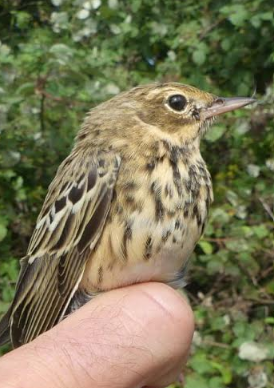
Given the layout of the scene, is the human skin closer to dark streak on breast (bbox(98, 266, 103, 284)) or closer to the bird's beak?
dark streak on breast (bbox(98, 266, 103, 284))

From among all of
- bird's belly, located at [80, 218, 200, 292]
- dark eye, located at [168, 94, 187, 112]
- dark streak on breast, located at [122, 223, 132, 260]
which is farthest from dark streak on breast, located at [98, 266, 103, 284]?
dark eye, located at [168, 94, 187, 112]

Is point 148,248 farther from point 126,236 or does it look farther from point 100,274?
point 100,274

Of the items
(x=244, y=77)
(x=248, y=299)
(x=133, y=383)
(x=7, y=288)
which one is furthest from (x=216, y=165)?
(x=133, y=383)

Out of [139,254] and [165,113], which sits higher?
[165,113]

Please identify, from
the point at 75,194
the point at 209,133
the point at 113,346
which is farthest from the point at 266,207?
the point at 113,346

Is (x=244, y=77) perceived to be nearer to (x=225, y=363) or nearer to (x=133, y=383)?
(x=225, y=363)

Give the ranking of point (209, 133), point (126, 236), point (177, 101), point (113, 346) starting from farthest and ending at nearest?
point (209, 133)
point (177, 101)
point (126, 236)
point (113, 346)

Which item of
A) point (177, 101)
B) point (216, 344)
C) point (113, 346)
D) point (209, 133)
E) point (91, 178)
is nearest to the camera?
point (113, 346)
